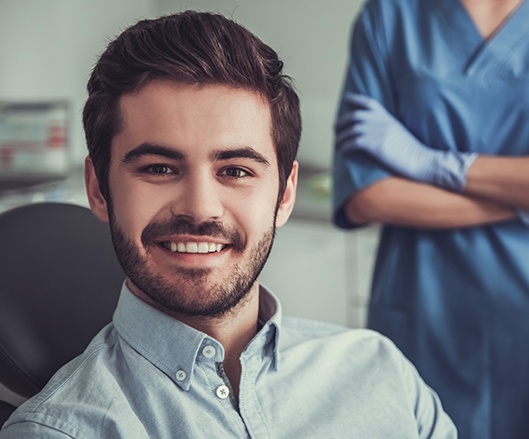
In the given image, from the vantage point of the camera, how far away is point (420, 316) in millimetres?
1519

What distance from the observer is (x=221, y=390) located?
999mm

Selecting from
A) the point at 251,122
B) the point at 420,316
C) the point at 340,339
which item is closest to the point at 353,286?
the point at 420,316

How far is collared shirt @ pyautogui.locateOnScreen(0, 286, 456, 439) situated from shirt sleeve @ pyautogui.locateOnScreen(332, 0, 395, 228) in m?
0.36

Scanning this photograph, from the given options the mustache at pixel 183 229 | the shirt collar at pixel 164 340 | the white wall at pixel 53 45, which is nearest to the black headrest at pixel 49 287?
the shirt collar at pixel 164 340

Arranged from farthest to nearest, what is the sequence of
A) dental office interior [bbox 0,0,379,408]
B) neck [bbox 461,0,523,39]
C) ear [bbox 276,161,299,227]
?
dental office interior [bbox 0,0,379,408], neck [bbox 461,0,523,39], ear [bbox 276,161,299,227]

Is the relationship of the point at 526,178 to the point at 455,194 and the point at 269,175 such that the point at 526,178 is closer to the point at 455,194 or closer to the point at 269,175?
the point at 455,194

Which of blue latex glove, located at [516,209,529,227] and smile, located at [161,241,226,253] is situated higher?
smile, located at [161,241,226,253]

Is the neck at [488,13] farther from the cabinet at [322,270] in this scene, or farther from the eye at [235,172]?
the cabinet at [322,270]

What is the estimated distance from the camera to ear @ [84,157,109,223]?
42.1 inches

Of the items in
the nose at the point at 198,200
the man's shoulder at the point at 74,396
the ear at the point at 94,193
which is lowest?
the man's shoulder at the point at 74,396

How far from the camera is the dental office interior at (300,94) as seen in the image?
331cm

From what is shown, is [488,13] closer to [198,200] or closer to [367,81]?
[367,81]

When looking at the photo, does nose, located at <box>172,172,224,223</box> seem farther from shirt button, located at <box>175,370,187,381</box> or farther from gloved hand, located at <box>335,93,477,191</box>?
gloved hand, located at <box>335,93,477,191</box>

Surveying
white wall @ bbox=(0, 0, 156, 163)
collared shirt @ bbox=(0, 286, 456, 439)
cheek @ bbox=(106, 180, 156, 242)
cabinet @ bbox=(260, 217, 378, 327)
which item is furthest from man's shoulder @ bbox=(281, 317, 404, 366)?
white wall @ bbox=(0, 0, 156, 163)
